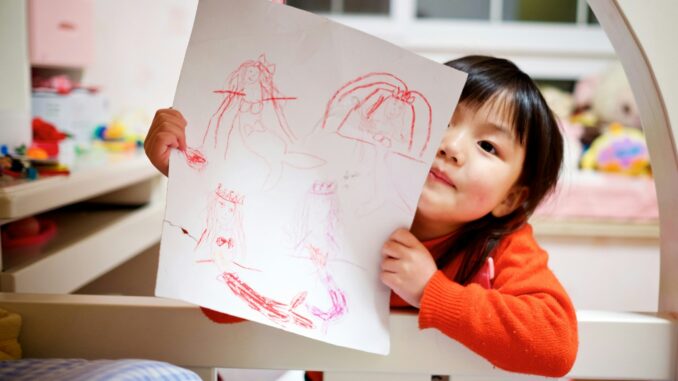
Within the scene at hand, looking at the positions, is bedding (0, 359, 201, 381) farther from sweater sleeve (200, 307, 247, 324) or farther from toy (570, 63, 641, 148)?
toy (570, 63, 641, 148)

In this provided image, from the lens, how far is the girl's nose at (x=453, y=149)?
A: 642 millimetres

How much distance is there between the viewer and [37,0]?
1.69m

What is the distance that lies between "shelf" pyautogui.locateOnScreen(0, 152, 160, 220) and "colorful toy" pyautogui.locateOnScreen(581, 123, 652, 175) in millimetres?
1452

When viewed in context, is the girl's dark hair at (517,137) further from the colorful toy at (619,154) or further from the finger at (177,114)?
the colorful toy at (619,154)

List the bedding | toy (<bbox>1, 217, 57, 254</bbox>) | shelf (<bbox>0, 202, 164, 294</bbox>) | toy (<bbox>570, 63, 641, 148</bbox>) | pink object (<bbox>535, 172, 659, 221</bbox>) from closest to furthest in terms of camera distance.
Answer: the bedding < shelf (<bbox>0, 202, 164, 294</bbox>) < toy (<bbox>1, 217, 57, 254</bbox>) < pink object (<bbox>535, 172, 659, 221</bbox>) < toy (<bbox>570, 63, 641, 148</bbox>)

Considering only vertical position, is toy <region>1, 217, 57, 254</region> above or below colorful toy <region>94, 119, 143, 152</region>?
below

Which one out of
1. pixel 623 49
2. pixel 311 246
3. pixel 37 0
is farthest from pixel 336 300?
pixel 37 0

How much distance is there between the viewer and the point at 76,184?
1066 mm

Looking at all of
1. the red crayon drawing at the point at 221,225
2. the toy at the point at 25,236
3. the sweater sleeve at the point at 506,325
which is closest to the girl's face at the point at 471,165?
the sweater sleeve at the point at 506,325

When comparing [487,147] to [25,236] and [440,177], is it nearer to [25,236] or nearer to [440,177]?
[440,177]

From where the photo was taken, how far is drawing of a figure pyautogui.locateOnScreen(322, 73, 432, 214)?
1.79 ft

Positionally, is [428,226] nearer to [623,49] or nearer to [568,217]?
[623,49]

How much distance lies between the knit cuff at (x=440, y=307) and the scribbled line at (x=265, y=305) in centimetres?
11

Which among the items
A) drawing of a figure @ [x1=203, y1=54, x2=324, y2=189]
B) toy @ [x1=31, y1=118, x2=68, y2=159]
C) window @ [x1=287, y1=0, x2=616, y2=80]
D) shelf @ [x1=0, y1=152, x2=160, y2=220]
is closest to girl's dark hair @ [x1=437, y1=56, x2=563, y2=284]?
drawing of a figure @ [x1=203, y1=54, x2=324, y2=189]
